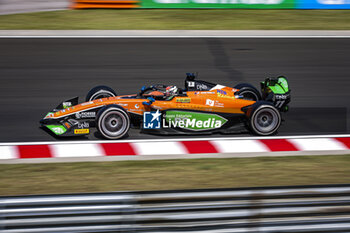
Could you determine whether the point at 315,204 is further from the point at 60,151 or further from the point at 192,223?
the point at 60,151

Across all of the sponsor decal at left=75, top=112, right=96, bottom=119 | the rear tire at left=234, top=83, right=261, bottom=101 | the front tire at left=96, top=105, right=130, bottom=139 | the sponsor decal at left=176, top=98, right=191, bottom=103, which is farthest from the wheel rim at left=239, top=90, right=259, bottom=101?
the sponsor decal at left=75, top=112, right=96, bottom=119

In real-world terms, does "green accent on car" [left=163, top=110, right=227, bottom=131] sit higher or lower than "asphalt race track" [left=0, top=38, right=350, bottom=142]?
lower

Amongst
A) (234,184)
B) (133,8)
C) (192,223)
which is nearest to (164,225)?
(192,223)

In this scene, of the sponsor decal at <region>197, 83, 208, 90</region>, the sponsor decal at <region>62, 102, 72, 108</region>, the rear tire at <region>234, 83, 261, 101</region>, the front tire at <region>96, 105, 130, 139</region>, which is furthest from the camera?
the rear tire at <region>234, 83, 261, 101</region>

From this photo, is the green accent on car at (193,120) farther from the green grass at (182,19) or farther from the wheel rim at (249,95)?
the green grass at (182,19)

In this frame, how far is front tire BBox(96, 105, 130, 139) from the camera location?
827cm

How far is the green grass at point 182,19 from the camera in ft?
52.5

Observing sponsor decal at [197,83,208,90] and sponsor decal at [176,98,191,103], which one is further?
sponsor decal at [197,83,208,90]

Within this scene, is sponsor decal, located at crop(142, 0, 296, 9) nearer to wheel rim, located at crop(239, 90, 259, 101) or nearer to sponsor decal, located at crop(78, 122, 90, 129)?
wheel rim, located at crop(239, 90, 259, 101)

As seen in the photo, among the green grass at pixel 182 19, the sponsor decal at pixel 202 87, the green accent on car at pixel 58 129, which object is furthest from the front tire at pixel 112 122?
the green grass at pixel 182 19

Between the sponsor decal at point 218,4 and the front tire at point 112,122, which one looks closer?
the front tire at point 112,122

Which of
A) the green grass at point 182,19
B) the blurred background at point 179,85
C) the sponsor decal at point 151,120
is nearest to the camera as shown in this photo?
the blurred background at point 179,85

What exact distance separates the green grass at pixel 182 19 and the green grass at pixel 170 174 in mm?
8914

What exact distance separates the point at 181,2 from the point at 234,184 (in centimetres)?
1141
